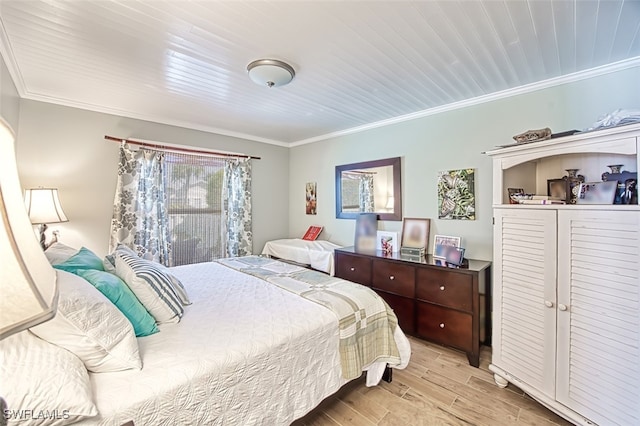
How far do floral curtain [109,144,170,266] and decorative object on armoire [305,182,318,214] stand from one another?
2.03m

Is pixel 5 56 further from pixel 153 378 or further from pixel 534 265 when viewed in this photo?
pixel 534 265

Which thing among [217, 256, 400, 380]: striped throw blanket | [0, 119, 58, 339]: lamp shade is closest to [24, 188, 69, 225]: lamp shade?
[217, 256, 400, 380]: striped throw blanket

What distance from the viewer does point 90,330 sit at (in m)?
1.06

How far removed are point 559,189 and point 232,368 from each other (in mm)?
2482

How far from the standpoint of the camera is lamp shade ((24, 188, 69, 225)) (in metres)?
2.37

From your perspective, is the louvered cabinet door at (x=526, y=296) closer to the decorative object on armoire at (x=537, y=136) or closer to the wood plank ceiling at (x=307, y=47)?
the decorative object on armoire at (x=537, y=136)

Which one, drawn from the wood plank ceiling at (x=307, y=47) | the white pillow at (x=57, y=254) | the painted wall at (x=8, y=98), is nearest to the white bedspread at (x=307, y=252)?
the wood plank ceiling at (x=307, y=47)

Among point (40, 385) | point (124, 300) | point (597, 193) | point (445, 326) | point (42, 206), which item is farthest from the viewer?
point (445, 326)

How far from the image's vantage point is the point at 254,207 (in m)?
4.36

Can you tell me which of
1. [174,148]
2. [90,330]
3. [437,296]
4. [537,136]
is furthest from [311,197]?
[90,330]

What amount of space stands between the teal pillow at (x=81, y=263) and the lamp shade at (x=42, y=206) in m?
1.04

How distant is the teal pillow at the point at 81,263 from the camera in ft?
4.86

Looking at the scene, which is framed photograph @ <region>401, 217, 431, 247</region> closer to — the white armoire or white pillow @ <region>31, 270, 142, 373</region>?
the white armoire

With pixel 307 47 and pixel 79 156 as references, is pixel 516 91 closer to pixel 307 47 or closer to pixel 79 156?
pixel 307 47
